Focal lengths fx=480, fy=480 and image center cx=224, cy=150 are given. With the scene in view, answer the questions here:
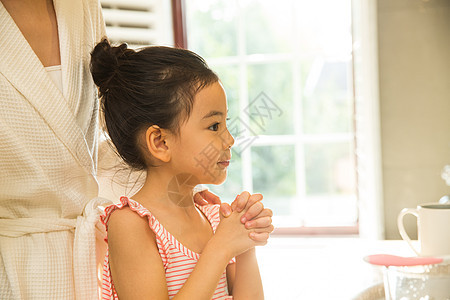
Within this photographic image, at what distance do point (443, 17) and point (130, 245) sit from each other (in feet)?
4.65

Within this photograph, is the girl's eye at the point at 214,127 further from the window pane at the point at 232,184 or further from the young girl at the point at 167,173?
the window pane at the point at 232,184

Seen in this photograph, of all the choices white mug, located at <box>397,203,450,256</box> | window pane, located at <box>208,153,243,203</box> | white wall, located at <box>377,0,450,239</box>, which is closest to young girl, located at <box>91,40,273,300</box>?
white mug, located at <box>397,203,450,256</box>

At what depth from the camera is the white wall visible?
166 cm

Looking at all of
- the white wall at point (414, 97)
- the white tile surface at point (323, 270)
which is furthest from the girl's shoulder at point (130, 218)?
the white wall at point (414, 97)

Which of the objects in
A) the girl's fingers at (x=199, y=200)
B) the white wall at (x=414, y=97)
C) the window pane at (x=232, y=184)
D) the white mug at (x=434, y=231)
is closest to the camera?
the girl's fingers at (x=199, y=200)

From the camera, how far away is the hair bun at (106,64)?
79cm

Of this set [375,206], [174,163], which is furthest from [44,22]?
[375,206]

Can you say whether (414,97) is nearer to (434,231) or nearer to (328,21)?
(434,231)

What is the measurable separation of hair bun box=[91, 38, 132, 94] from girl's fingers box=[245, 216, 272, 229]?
32cm

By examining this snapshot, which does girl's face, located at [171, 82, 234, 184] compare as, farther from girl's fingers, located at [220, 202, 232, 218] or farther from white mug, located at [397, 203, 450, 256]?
white mug, located at [397, 203, 450, 256]

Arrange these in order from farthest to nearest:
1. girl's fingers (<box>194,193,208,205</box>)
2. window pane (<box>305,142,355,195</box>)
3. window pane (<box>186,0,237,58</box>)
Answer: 1. window pane (<box>305,142,355,195</box>)
2. window pane (<box>186,0,237,58</box>)
3. girl's fingers (<box>194,193,208,205</box>)

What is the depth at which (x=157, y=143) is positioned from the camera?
762mm

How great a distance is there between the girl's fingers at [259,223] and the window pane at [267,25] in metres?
2.08

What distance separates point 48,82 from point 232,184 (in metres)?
1.85
